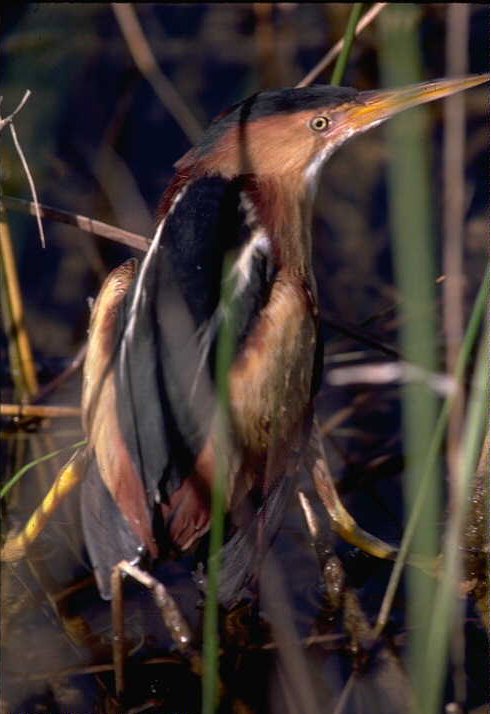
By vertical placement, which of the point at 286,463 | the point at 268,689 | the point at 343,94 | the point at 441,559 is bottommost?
the point at 268,689

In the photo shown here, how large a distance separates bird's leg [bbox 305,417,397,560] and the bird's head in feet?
1.49

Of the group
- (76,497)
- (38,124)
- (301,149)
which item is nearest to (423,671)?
(301,149)

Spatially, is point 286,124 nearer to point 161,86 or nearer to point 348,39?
point 348,39

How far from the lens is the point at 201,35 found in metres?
3.71

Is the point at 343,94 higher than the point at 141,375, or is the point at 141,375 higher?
the point at 343,94

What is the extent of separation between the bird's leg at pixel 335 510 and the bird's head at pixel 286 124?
0.45 metres

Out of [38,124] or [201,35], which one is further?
[201,35]

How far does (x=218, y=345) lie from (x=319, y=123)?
0.49m

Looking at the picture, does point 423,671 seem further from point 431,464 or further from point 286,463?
point 286,463

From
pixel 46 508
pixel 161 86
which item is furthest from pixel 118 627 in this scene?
pixel 161 86

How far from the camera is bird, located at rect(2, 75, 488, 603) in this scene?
1827mm

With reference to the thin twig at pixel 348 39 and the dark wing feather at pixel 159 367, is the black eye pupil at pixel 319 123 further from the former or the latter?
the dark wing feather at pixel 159 367

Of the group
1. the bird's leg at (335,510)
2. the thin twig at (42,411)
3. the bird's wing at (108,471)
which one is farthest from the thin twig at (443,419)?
the thin twig at (42,411)

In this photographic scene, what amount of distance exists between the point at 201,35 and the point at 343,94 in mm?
1732
